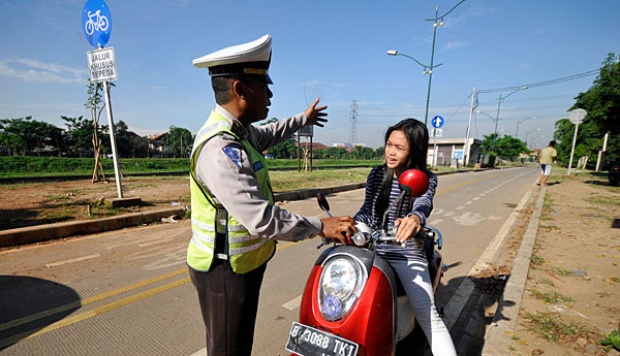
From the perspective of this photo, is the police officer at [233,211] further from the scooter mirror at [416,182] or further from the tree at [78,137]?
the tree at [78,137]

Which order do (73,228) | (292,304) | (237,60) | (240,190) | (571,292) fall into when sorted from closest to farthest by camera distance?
(240,190) < (237,60) < (292,304) < (571,292) < (73,228)

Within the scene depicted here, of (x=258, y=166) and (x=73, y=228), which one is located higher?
(x=258, y=166)

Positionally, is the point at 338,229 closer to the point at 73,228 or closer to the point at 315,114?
the point at 315,114

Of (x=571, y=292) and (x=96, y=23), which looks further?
(x=96, y=23)

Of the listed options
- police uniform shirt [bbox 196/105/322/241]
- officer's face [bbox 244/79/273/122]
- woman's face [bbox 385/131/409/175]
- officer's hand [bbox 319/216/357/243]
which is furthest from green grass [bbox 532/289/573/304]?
officer's face [bbox 244/79/273/122]

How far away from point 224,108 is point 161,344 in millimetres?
2059

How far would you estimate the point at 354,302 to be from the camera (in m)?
1.47

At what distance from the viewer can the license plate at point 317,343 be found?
1.35m

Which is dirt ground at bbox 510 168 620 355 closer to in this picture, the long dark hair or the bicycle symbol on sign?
the long dark hair

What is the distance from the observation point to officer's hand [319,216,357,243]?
138 cm

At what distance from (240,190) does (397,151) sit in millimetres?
1391

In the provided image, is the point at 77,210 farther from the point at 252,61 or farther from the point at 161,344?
the point at 252,61

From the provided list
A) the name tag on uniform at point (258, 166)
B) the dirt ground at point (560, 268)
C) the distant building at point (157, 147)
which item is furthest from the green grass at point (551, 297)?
the distant building at point (157, 147)

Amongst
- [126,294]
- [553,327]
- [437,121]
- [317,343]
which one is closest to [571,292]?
[553,327]
